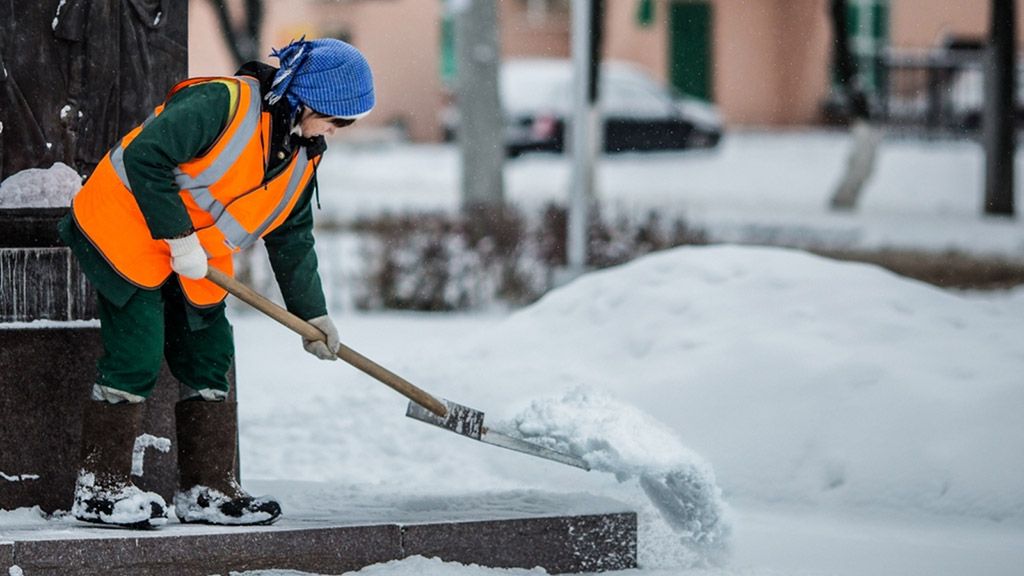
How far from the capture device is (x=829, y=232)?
46.7 ft

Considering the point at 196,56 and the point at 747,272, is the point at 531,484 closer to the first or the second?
the point at 747,272

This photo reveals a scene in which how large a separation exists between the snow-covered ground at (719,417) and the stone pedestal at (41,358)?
0.46 ft

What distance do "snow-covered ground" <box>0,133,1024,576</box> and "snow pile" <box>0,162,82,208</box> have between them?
2.73 feet

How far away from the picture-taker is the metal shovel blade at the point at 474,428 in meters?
4.55

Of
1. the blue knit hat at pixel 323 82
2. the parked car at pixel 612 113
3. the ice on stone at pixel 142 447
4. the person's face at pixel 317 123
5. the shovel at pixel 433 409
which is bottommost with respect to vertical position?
the parked car at pixel 612 113

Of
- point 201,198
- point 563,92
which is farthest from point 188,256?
point 563,92

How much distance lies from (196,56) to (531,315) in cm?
2167

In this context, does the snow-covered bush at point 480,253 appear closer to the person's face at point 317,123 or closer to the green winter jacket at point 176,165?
the green winter jacket at point 176,165

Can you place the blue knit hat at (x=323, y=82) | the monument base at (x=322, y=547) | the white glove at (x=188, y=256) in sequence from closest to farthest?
the monument base at (x=322, y=547)
the white glove at (x=188, y=256)
the blue knit hat at (x=323, y=82)

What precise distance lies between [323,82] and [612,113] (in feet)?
65.3

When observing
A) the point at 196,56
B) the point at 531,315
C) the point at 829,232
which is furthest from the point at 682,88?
the point at 531,315

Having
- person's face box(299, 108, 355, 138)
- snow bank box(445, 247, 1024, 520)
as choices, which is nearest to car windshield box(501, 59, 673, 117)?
snow bank box(445, 247, 1024, 520)

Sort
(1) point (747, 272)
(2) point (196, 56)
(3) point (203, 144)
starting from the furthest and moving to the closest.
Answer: (2) point (196, 56), (1) point (747, 272), (3) point (203, 144)

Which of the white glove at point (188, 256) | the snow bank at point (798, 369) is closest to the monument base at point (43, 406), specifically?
the white glove at point (188, 256)
